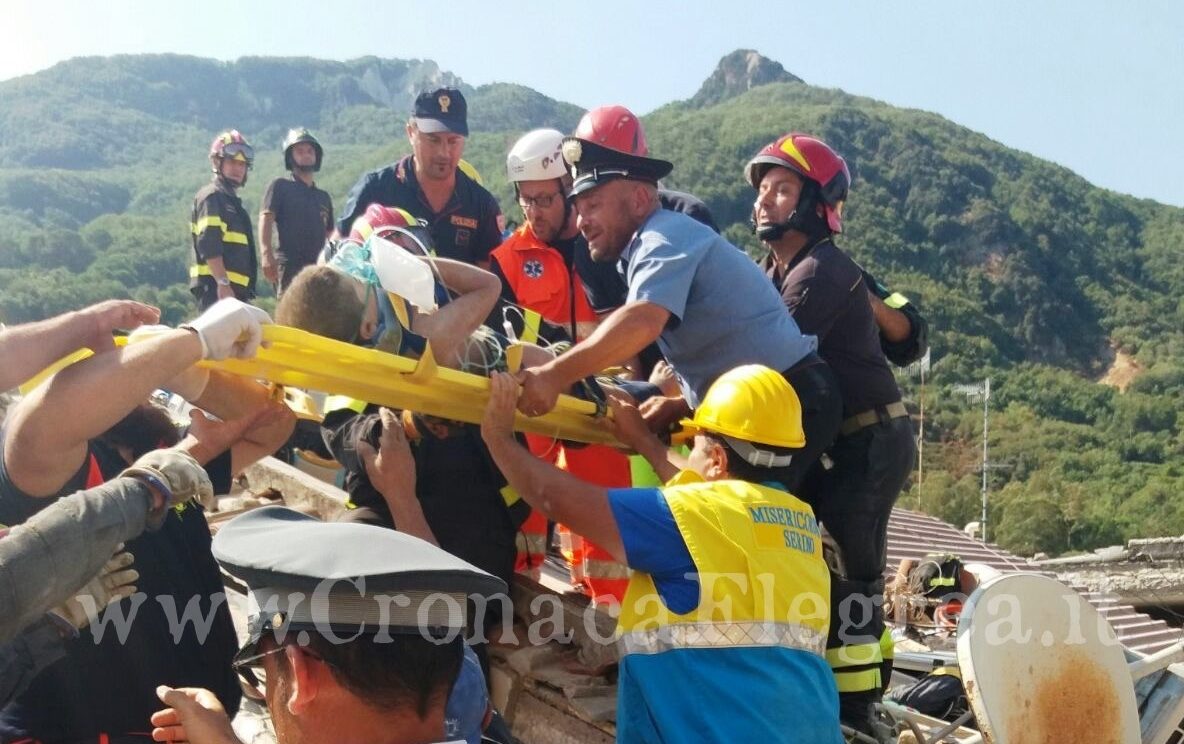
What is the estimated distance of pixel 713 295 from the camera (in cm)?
403

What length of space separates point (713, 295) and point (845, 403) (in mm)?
766

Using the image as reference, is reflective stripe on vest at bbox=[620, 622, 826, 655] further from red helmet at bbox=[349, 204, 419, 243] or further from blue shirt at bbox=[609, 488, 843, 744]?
red helmet at bbox=[349, 204, 419, 243]

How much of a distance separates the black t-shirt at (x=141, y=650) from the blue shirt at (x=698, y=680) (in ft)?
3.60

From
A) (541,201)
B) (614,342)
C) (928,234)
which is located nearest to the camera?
(614,342)

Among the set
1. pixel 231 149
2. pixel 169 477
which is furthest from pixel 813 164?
pixel 231 149

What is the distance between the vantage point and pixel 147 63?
116250 mm

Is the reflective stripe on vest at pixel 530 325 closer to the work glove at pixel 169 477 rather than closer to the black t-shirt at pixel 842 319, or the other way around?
the black t-shirt at pixel 842 319

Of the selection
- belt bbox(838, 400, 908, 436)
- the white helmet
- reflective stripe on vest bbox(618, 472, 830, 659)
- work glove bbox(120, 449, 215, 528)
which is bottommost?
reflective stripe on vest bbox(618, 472, 830, 659)

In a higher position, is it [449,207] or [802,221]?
[802,221]

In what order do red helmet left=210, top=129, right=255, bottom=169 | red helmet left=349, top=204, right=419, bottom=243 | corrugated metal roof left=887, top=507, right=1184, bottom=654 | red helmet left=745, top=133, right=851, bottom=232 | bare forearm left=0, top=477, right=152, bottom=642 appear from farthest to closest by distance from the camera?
corrugated metal roof left=887, top=507, right=1184, bottom=654 → red helmet left=210, top=129, right=255, bottom=169 → red helmet left=745, top=133, right=851, bottom=232 → red helmet left=349, top=204, right=419, bottom=243 → bare forearm left=0, top=477, right=152, bottom=642

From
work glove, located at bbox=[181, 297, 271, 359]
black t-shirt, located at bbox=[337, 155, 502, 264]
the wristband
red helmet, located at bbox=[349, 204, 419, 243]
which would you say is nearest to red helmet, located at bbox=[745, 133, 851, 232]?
red helmet, located at bbox=[349, 204, 419, 243]

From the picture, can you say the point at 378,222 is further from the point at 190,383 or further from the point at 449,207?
the point at 449,207

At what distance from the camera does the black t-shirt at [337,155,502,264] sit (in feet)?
19.3

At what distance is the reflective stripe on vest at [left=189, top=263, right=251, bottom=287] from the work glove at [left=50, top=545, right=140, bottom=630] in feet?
20.8
